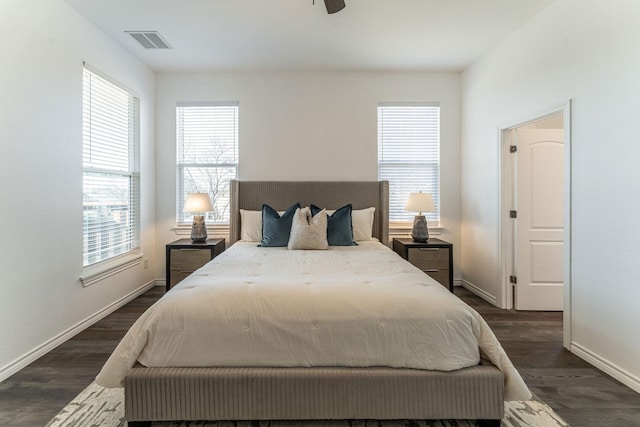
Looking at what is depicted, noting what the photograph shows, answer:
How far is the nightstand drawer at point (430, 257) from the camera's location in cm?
371

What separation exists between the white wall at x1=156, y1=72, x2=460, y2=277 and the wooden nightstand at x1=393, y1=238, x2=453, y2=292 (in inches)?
42.9

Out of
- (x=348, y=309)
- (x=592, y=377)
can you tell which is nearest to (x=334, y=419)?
(x=348, y=309)

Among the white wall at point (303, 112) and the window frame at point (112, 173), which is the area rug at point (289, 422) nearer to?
the window frame at point (112, 173)

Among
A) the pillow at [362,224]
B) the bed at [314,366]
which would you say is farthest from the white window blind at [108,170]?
the pillow at [362,224]

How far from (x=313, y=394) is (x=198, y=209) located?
8.83 feet

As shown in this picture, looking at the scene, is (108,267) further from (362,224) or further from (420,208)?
(420,208)

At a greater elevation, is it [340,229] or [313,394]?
[340,229]

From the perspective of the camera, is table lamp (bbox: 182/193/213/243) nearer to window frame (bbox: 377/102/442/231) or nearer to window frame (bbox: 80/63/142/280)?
window frame (bbox: 80/63/142/280)

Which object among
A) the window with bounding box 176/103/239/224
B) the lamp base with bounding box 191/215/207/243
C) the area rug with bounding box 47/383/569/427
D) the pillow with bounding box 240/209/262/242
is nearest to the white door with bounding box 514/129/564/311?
the area rug with bounding box 47/383/569/427

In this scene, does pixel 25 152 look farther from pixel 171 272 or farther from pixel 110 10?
pixel 171 272

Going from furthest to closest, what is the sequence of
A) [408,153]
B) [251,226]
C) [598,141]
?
[408,153], [251,226], [598,141]

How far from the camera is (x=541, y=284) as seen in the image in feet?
11.3

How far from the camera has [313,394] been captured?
1.63 meters

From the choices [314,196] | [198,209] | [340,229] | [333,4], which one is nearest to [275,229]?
[340,229]
